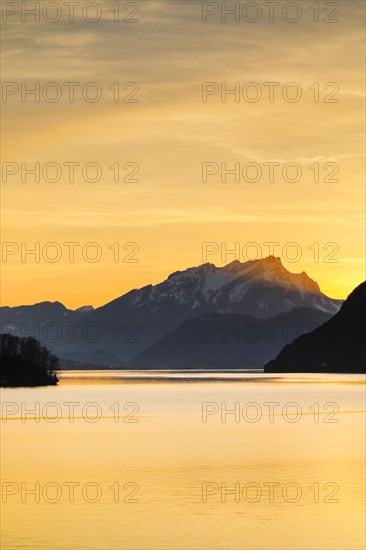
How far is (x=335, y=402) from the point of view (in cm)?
19150

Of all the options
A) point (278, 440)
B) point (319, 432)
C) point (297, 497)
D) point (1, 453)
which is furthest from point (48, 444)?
point (297, 497)

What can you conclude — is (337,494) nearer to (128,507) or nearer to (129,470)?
(128,507)

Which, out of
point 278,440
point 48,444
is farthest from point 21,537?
point 278,440

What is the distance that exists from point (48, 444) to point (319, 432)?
28865 mm

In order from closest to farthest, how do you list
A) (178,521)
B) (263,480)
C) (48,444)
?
(178,521), (263,480), (48,444)

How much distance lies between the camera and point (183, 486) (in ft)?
234

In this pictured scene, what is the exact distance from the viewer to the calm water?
53.4 meters

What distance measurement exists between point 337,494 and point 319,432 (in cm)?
5151

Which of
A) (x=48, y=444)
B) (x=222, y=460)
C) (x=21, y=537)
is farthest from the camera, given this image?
(x=48, y=444)

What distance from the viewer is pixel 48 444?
10350 centimetres

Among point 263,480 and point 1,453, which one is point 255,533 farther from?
point 1,453

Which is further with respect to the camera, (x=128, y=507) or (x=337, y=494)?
(x=337, y=494)

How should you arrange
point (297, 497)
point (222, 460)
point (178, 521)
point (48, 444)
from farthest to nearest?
Result: point (48, 444), point (222, 460), point (297, 497), point (178, 521)

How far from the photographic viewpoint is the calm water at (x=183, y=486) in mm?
53438
